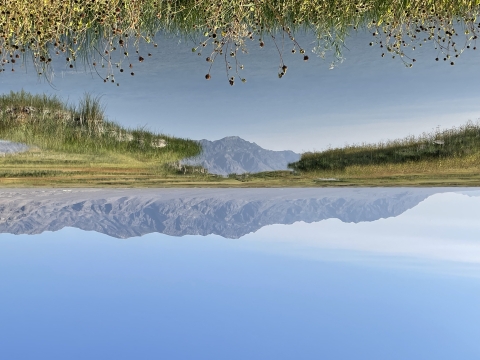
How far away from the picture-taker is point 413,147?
7281 mm

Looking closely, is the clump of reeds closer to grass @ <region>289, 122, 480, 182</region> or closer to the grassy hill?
grass @ <region>289, 122, 480, 182</region>

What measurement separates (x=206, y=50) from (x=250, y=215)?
195 inches

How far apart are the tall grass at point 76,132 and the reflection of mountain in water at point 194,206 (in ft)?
3.28

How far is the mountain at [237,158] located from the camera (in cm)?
722

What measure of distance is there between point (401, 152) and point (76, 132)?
5.33m

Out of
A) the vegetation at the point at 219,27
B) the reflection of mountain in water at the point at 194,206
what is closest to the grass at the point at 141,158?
the reflection of mountain in water at the point at 194,206

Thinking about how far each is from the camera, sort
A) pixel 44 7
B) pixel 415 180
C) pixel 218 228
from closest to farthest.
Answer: pixel 44 7 < pixel 415 180 < pixel 218 228


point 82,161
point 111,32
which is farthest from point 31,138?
point 111,32

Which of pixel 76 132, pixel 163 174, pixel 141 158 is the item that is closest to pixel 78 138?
pixel 76 132

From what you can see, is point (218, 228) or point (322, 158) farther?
point (218, 228)

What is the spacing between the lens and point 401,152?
732 cm

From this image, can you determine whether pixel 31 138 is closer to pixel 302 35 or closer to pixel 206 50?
pixel 206 50

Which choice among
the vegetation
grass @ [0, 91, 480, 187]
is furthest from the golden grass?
the vegetation

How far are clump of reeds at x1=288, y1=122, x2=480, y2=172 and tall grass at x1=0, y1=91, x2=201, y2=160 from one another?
1.98 metres
